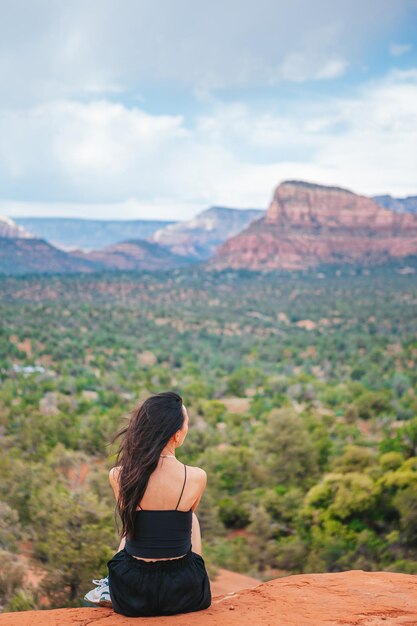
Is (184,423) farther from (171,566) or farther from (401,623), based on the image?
(401,623)

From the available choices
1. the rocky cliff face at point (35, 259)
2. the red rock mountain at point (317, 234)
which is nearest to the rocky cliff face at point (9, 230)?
the rocky cliff face at point (35, 259)

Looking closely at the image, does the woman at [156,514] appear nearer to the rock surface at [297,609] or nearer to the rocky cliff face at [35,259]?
the rock surface at [297,609]

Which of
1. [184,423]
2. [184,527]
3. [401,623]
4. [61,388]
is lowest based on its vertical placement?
[61,388]

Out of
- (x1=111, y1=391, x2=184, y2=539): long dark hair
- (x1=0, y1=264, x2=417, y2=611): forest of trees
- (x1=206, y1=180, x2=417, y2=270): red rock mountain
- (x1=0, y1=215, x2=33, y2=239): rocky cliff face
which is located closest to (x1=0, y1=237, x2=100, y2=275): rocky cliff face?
(x1=0, y1=215, x2=33, y2=239): rocky cliff face

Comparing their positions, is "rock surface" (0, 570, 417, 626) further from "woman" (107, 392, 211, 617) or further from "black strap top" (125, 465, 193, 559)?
"black strap top" (125, 465, 193, 559)

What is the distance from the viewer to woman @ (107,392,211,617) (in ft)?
13.0

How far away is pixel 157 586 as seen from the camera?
3969mm

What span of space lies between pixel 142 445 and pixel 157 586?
939 millimetres

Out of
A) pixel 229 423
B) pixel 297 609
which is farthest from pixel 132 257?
pixel 297 609

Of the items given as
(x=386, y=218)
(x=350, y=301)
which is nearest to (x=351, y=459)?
(x=350, y=301)

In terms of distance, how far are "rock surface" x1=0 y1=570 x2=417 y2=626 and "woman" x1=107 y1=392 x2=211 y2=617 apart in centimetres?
15

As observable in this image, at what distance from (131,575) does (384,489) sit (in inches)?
556

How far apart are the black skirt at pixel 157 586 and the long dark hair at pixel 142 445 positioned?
24 centimetres

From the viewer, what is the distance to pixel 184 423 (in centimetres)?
412
